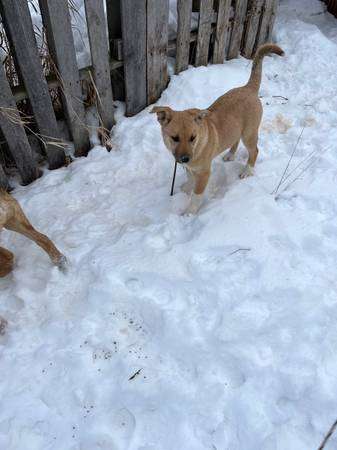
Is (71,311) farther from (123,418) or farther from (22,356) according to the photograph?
(123,418)

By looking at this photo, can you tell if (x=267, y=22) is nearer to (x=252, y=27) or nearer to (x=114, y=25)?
(x=252, y=27)

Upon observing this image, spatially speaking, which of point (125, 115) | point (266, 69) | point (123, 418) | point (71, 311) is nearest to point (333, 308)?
point (123, 418)

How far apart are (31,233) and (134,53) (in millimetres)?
2268

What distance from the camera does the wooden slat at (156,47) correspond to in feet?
12.2

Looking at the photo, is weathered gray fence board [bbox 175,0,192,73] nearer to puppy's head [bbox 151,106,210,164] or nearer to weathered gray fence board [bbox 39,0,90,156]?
weathered gray fence board [bbox 39,0,90,156]

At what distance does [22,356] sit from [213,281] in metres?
1.44

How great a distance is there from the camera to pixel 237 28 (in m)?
4.77

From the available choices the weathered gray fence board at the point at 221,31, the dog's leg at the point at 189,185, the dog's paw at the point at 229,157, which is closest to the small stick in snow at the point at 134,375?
the dog's leg at the point at 189,185

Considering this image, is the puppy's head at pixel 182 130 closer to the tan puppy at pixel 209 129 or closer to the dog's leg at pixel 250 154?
the tan puppy at pixel 209 129

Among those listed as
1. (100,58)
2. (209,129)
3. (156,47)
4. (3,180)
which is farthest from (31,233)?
(156,47)

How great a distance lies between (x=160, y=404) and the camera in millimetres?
2141

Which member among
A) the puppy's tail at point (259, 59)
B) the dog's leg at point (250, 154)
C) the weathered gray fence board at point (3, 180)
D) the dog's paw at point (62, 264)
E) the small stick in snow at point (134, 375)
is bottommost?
the small stick in snow at point (134, 375)

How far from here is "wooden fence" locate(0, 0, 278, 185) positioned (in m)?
3.06

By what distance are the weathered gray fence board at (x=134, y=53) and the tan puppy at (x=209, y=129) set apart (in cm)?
111
